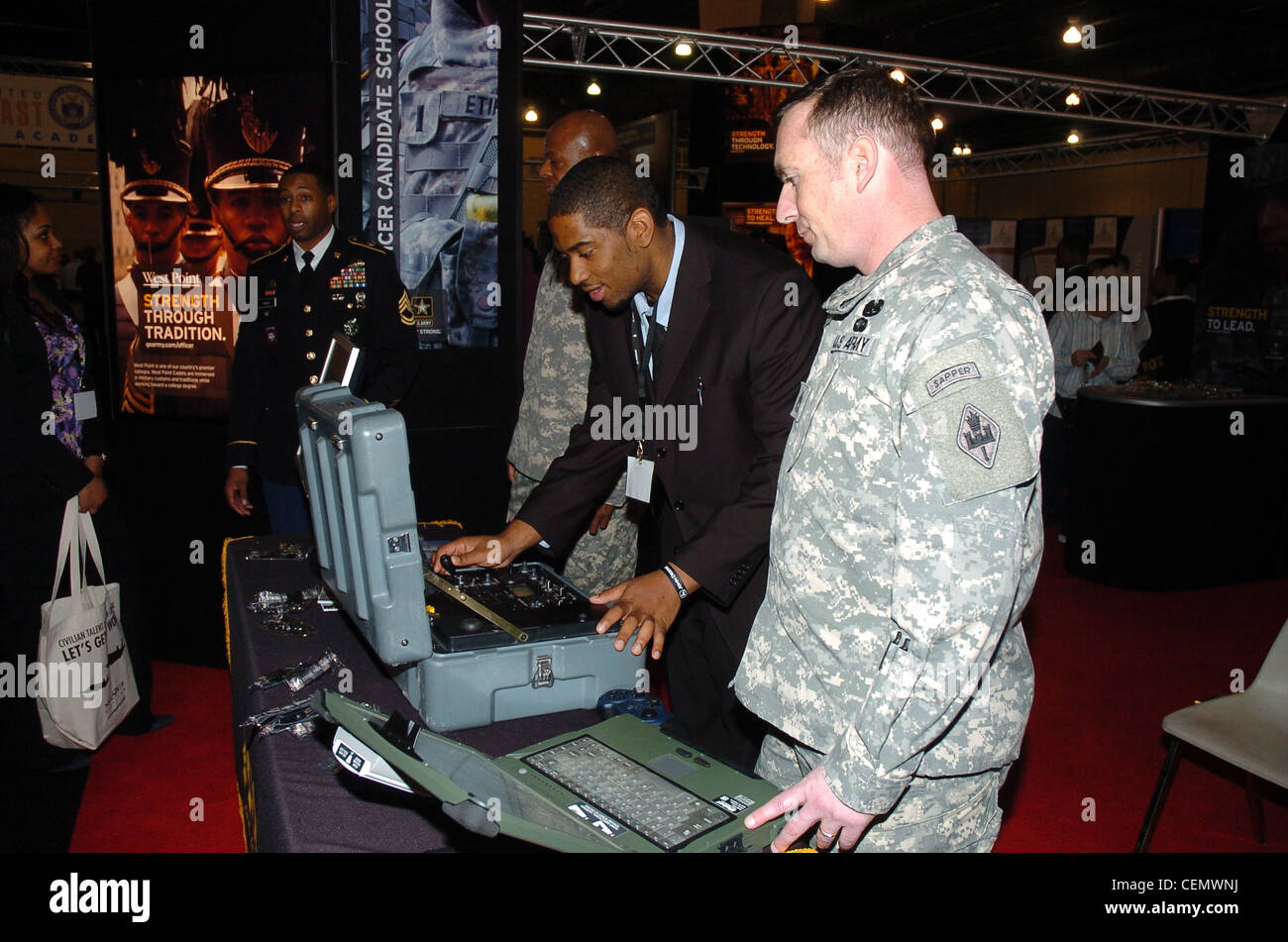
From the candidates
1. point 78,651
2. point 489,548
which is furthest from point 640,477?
point 78,651

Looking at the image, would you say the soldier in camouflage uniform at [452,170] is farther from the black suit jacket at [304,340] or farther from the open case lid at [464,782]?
the open case lid at [464,782]

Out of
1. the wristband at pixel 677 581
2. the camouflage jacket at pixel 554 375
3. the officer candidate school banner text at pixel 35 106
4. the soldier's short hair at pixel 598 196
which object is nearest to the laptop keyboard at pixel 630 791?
the wristband at pixel 677 581

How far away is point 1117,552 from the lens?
190 inches

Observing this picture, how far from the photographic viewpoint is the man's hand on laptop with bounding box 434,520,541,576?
1.67 m

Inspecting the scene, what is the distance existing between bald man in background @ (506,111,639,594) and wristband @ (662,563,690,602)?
1.10 m

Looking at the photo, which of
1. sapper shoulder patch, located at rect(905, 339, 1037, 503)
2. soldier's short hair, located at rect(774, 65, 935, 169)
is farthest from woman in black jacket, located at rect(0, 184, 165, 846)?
sapper shoulder patch, located at rect(905, 339, 1037, 503)

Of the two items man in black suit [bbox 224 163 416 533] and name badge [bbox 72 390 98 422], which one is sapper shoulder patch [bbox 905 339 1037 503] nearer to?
man in black suit [bbox 224 163 416 533]

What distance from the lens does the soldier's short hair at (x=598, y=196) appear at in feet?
5.60

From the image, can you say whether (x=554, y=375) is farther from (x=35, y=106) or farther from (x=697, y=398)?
(x=35, y=106)

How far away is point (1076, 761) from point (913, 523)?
2.46m

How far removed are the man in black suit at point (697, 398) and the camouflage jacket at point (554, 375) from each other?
2.56ft

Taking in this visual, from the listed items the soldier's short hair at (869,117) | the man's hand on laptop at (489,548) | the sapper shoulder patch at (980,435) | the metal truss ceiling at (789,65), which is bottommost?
the man's hand on laptop at (489,548)

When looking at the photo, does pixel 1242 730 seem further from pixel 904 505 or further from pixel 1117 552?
pixel 1117 552

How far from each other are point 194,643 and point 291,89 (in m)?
2.06
